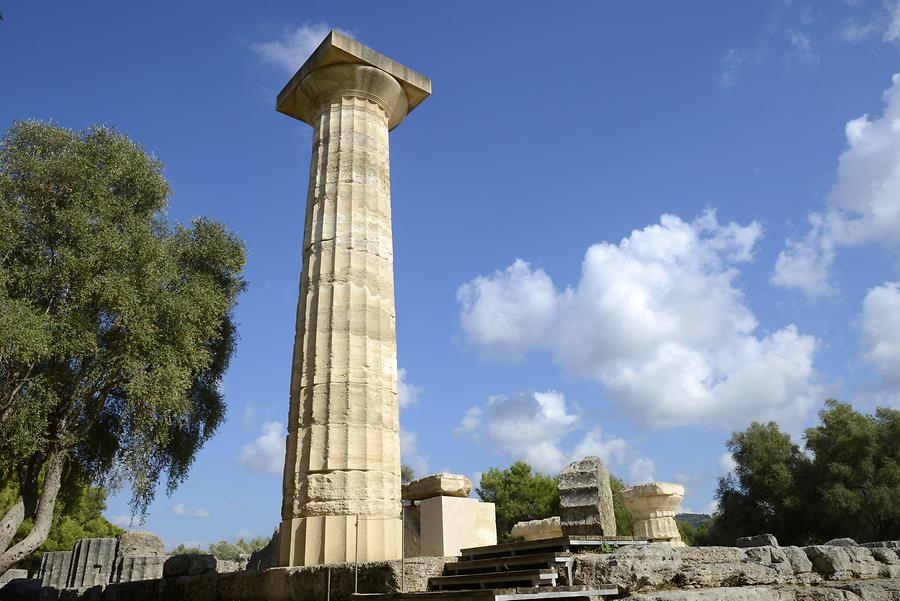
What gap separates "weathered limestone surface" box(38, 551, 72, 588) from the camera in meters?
16.8

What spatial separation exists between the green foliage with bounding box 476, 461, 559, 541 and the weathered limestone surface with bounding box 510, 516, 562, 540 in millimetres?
16960

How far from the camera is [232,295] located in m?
16.7

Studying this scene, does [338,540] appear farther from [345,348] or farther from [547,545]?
[547,545]

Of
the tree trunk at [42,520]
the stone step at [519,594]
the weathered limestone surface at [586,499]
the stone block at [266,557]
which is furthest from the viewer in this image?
the stone block at [266,557]

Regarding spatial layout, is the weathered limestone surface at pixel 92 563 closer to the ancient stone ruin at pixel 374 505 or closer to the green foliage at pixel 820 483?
the ancient stone ruin at pixel 374 505

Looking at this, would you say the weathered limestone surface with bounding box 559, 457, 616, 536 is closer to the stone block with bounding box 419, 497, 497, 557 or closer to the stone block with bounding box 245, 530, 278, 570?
the stone block with bounding box 419, 497, 497, 557

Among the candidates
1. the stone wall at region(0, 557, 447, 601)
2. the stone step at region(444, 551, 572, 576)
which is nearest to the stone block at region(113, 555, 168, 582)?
the stone wall at region(0, 557, 447, 601)

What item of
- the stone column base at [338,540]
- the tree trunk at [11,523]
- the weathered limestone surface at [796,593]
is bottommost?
the weathered limestone surface at [796,593]

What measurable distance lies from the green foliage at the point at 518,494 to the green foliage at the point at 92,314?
69.2 ft

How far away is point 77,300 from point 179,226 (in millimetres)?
4280

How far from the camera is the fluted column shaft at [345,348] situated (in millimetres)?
8516

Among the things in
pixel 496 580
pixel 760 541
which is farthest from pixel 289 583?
pixel 760 541

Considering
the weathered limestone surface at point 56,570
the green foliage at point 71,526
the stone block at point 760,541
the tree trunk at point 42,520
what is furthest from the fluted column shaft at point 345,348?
the green foliage at point 71,526

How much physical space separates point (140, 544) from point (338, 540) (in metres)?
11.1
